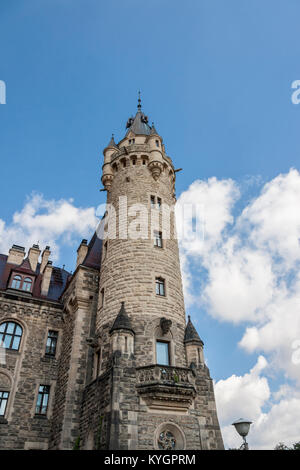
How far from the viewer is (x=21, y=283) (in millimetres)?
22422

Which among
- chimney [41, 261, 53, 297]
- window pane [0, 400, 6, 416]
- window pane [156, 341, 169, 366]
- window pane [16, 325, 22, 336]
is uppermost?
chimney [41, 261, 53, 297]

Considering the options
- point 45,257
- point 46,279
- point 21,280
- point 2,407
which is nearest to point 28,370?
point 2,407

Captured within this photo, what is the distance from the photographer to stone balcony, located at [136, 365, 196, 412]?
13914 mm

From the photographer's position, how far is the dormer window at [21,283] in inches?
875

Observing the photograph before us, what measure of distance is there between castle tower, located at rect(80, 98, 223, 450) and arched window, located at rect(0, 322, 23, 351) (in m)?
5.34

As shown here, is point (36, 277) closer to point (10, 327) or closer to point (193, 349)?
point (10, 327)

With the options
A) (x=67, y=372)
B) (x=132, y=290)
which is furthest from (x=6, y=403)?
(x=132, y=290)

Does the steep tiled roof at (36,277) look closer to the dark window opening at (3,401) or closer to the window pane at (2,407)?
the dark window opening at (3,401)

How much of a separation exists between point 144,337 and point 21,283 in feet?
34.2

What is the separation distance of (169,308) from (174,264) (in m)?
3.01

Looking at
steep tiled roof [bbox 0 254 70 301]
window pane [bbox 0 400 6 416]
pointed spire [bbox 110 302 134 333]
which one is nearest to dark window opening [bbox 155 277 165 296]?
pointed spire [bbox 110 302 134 333]

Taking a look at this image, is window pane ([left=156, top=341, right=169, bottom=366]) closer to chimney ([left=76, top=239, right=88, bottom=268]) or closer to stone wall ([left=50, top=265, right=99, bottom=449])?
stone wall ([left=50, top=265, right=99, bottom=449])

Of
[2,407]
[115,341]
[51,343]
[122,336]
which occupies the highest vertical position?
[51,343]

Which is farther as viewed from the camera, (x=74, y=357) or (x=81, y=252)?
(x=81, y=252)
